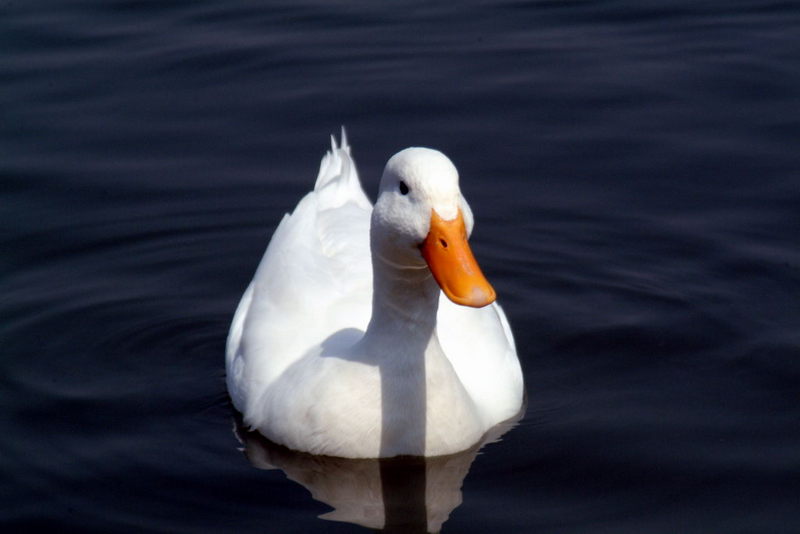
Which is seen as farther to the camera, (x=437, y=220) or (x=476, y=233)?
(x=476, y=233)

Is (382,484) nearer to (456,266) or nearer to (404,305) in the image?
(404,305)

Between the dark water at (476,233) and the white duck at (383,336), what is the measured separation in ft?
0.80

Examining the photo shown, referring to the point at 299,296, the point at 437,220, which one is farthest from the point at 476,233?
the point at 437,220

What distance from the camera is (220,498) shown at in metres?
6.90

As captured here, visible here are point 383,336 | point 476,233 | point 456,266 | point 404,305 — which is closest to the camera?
point 456,266

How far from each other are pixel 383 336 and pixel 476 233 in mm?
2842

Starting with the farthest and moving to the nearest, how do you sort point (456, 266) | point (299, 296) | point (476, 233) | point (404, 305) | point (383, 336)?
point (476, 233) < point (299, 296) < point (383, 336) < point (404, 305) < point (456, 266)

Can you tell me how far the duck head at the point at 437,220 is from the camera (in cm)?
614

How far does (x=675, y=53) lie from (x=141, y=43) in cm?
456

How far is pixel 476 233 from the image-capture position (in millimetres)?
9766

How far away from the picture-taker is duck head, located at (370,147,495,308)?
6141 millimetres

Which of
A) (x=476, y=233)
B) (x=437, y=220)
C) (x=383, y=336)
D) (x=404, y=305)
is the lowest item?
(x=476, y=233)

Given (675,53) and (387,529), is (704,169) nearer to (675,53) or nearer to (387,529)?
(675,53)

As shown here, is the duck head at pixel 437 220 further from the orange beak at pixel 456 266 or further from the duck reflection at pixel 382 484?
the duck reflection at pixel 382 484
